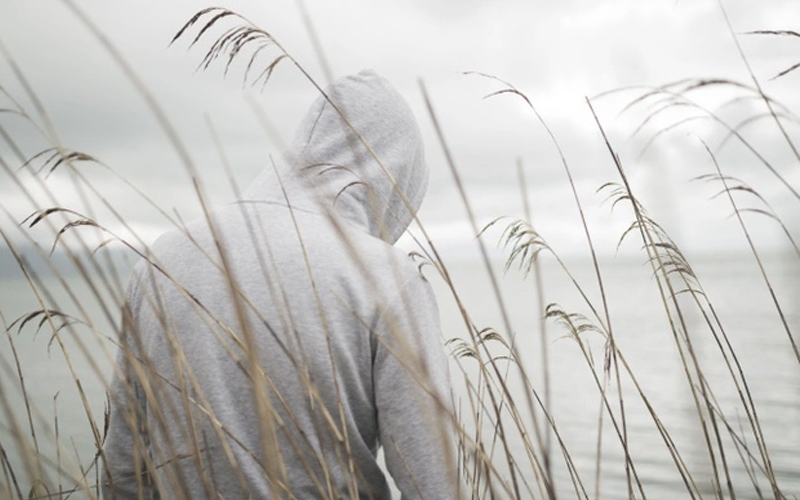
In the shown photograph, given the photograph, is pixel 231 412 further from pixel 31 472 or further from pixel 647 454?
pixel 647 454

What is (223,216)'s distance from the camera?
1.61 meters

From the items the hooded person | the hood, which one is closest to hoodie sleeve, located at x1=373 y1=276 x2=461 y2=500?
the hooded person

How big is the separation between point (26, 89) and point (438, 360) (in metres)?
0.85

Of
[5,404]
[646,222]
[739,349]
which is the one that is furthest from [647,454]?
[739,349]

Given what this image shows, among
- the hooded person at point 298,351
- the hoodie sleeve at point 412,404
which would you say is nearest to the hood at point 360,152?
the hooded person at point 298,351

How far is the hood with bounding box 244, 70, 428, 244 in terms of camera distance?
5.71 feet

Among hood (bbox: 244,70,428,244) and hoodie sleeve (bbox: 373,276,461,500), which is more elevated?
hood (bbox: 244,70,428,244)

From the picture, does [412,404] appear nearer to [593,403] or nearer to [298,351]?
[298,351]

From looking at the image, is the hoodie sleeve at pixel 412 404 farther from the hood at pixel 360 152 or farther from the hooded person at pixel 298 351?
the hood at pixel 360 152

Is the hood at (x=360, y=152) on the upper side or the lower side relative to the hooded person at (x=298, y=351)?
upper

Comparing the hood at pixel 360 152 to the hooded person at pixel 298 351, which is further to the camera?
the hood at pixel 360 152

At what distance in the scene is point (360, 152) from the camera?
6.33 ft

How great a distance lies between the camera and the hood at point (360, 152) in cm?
174

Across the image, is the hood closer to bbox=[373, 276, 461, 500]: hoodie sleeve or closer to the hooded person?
the hooded person
